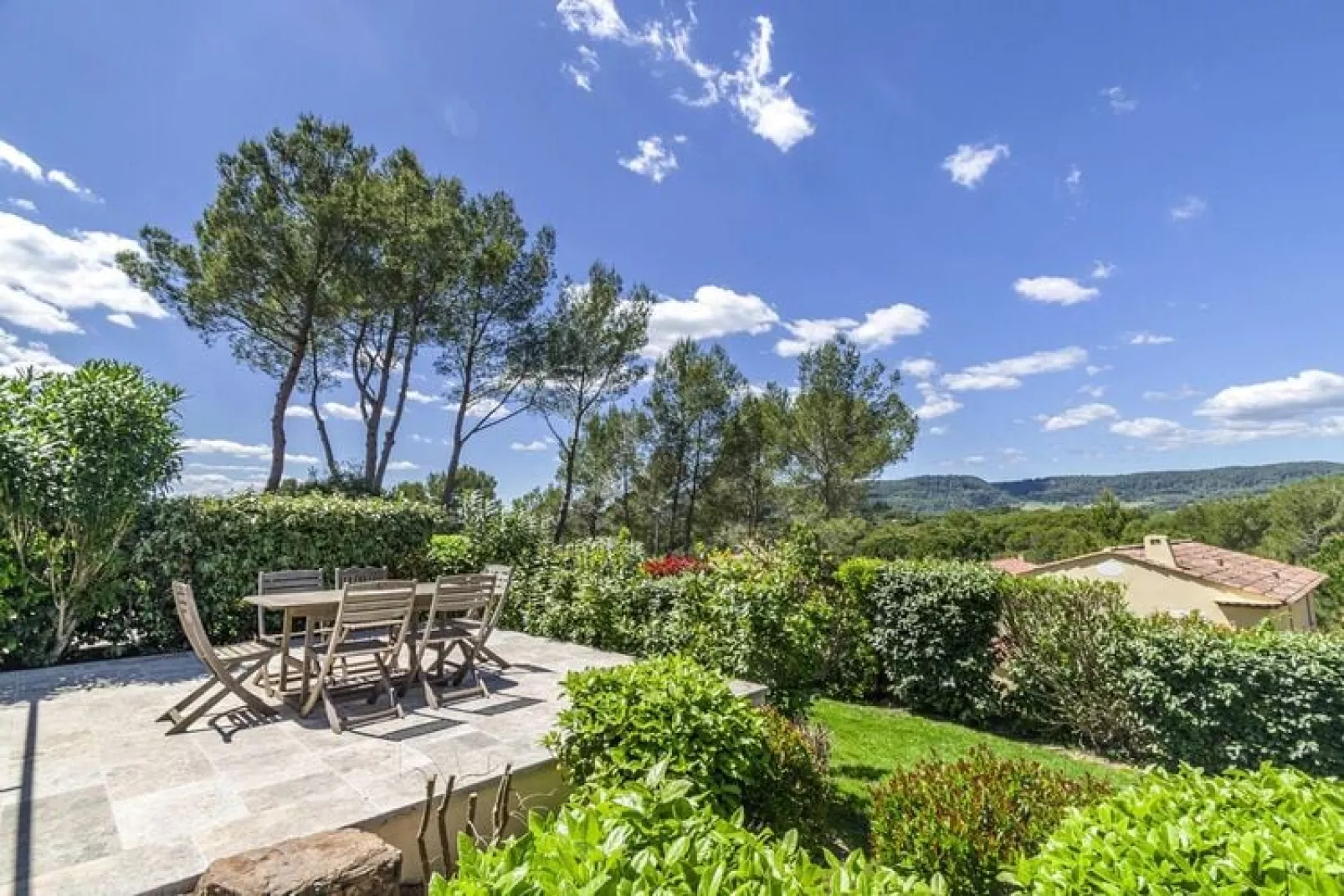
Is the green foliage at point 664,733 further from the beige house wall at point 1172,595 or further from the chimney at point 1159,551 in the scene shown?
the chimney at point 1159,551

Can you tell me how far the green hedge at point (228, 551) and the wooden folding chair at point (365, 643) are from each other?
3.39 m

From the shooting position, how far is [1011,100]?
8.80 metres

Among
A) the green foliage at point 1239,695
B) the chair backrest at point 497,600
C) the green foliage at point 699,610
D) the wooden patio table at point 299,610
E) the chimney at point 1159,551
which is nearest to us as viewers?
the wooden patio table at point 299,610

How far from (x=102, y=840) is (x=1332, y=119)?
42.5 ft

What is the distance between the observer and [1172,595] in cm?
1248

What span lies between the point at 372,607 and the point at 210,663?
96 centimetres

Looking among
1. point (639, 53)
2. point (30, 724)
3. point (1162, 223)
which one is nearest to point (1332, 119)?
point (1162, 223)

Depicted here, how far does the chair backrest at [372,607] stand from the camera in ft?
12.3

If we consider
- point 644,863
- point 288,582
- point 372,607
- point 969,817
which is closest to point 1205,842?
point 969,817

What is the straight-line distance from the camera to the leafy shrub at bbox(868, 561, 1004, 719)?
21.6 feet

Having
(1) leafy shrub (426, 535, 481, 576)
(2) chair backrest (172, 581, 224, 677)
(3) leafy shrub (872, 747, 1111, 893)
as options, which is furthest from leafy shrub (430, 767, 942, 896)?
(1) leafy shrub (426, 535, 481, 576)

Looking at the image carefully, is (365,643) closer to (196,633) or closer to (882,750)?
(196,633)

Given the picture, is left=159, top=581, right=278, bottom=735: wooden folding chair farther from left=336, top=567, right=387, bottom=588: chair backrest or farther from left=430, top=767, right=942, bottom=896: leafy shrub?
left=430, top=767, right=942, bottom=896: leafy shrub

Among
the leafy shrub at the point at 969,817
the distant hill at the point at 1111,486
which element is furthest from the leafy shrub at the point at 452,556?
the distant hill at the point at 1111,486
